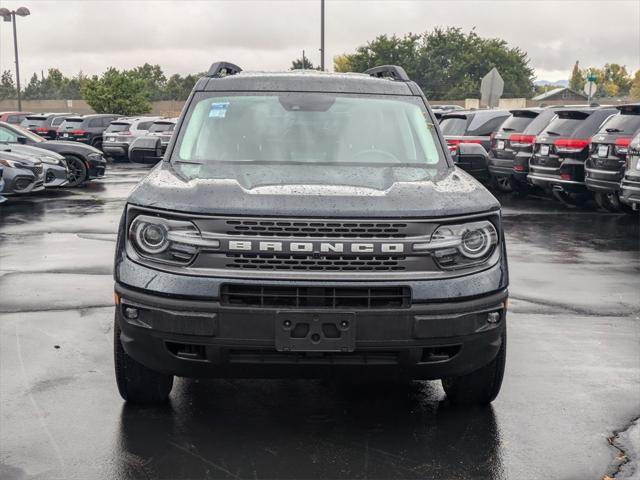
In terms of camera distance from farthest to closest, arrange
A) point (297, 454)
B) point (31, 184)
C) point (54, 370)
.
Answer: point (31, 184) → point (54, 370) → point (297, 454)

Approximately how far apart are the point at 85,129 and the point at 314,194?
29287 millimetres

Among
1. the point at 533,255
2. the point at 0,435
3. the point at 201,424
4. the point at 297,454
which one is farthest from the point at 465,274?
the point at 533,255

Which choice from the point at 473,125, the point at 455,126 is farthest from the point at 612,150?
the point at 455,126

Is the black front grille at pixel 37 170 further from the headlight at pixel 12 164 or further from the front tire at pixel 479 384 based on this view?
the front tire at pixel 479 384

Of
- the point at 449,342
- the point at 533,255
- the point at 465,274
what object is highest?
the point at 465,274

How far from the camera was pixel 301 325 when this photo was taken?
3857 mm

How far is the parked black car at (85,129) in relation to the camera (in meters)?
31.5

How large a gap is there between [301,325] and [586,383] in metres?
2.28

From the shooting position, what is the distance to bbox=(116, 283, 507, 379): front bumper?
12.7 feet

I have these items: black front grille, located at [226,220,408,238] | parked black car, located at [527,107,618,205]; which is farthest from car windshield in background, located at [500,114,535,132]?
black front grille, located at [226,220,408,238]

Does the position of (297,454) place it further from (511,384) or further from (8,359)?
(8,359)

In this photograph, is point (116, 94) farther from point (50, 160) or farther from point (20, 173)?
point (20, 173)

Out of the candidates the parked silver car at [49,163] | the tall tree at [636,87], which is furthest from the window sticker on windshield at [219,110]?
the tall tree at [636,87]

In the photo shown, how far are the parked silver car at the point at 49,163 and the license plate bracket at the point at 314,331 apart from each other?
13.3m
